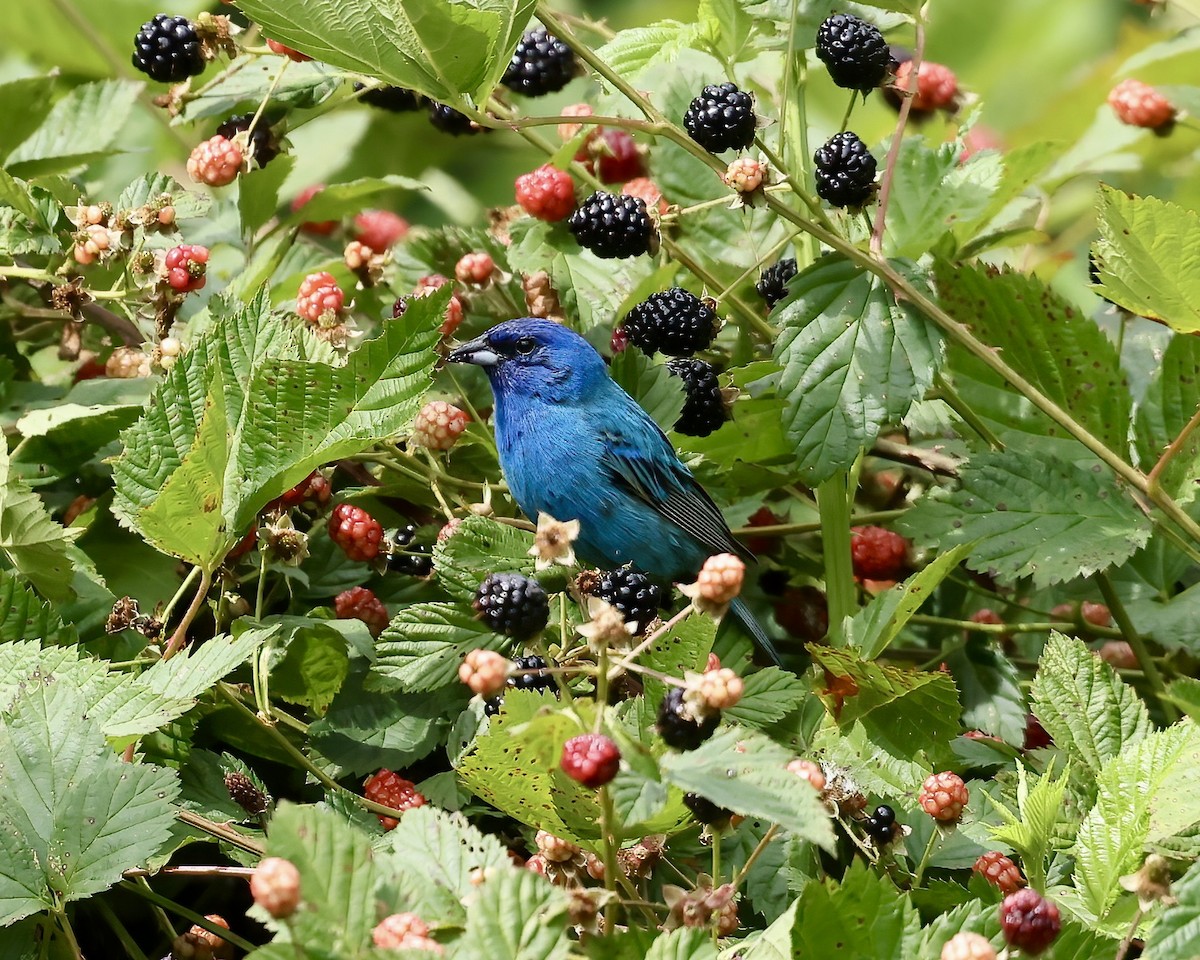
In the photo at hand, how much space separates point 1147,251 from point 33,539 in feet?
4.86

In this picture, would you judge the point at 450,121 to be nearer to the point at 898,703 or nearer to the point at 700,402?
the point at 700,402

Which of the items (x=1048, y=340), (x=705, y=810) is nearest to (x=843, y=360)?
(x=1048, y=340)

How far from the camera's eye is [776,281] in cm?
229

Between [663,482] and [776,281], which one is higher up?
[776,281]

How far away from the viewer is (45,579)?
188 centimetres

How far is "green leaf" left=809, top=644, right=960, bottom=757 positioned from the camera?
178cm

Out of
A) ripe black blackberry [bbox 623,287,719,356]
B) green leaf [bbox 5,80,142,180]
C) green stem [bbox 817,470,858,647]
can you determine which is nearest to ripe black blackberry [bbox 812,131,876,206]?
ripe black blackberry [bbox 623,287,719,356]

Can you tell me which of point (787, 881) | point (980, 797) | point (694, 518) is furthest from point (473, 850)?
point (694, 518)

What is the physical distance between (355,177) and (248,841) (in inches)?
81.7

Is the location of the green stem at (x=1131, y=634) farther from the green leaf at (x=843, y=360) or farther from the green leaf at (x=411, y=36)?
the green leaf at (x=411, y=36)

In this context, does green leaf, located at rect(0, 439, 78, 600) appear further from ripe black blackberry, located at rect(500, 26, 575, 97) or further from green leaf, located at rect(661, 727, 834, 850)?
ripe black blackberry, located at rect(500, 26, 575, 97)

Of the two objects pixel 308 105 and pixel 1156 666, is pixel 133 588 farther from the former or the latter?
pixel 1156 666

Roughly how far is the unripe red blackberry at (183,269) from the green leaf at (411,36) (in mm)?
424

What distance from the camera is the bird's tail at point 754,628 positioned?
2.13 meters
